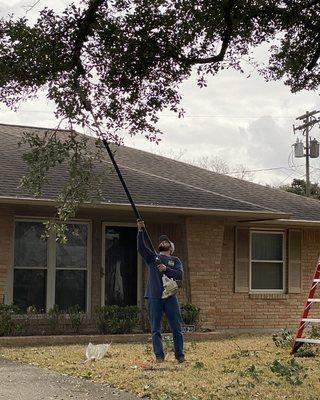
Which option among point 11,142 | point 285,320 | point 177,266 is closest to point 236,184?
point 285,320

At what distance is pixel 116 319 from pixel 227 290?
3.78 meters

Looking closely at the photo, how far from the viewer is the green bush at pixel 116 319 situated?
16203 millimetres

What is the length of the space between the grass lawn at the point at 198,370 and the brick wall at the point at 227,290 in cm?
302

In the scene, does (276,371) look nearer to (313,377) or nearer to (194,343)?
(313,377)

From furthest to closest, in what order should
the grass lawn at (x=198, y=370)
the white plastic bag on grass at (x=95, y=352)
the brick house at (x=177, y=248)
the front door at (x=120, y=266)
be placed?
the front door at (x=120, y=266)
the brick house at (x=177, y=248)
the white plastic bag on grass at (x=95, y=352)
the grass lawn at (x=198, y=370)

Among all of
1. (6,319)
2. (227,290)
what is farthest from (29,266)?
(227,290)

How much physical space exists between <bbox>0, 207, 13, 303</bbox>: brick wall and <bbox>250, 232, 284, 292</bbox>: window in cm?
637

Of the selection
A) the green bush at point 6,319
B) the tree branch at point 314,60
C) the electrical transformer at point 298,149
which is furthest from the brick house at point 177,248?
the electrical transformer at point 298,149

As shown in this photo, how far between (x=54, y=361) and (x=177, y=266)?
7.77 feet

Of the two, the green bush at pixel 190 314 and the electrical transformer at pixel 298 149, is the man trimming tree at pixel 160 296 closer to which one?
the green bush at pixel 190 314

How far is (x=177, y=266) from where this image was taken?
1177cm

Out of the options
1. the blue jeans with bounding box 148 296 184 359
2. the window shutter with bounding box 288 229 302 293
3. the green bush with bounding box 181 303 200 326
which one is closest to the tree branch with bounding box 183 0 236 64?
the blue jeans with bounding box 148 296 184 359

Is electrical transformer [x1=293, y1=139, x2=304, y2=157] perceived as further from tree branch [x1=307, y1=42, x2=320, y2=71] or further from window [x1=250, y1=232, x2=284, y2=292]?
tree branch [x1=307, y1=42, x2=320, y2=71]

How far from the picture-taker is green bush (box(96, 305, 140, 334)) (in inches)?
638
